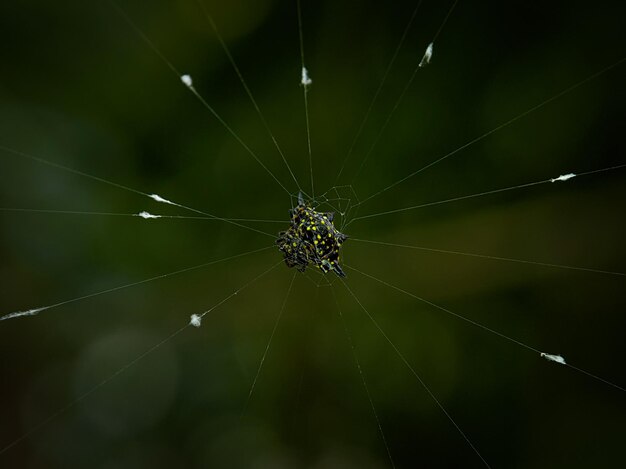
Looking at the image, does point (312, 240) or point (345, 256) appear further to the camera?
point (345, 256)

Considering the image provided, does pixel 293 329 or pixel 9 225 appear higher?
pixel 9 225

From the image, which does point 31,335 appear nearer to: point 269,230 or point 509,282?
point 269,230

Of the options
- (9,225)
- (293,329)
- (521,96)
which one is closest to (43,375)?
(9,225)
